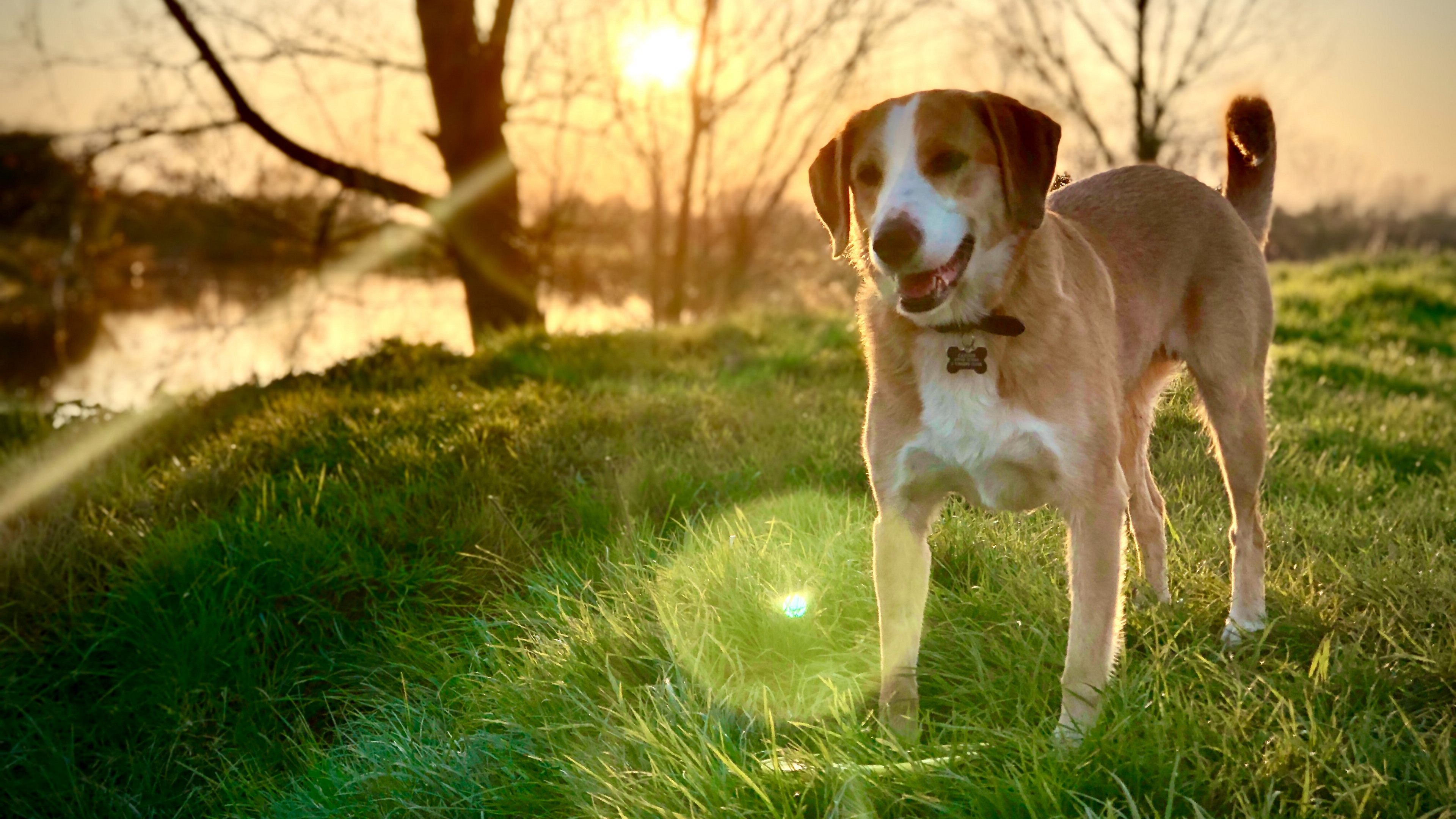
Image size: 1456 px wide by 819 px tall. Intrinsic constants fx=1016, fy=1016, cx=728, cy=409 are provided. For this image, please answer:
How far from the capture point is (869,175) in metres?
2.81

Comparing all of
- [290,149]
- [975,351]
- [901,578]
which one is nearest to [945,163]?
[975,351]

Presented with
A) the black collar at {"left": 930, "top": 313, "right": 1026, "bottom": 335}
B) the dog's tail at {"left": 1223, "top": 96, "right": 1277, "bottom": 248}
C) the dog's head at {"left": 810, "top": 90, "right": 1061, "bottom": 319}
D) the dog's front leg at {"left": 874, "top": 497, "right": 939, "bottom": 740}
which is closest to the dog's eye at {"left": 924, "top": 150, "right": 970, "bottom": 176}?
the dog's head at {"left": 810, "top": 90, "right": 1061, "bottom": 319}

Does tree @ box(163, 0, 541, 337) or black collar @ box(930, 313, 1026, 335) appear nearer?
black collar @ box(930, 313, 1026, 335)

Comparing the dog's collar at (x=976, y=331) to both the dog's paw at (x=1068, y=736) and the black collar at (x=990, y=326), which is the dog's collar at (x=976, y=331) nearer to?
the black collar at (x=990, y=326)

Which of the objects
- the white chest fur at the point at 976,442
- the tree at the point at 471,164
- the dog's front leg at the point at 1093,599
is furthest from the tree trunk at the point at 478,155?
the dog's front leg at the point at 1093,599

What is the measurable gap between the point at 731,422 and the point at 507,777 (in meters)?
3.20

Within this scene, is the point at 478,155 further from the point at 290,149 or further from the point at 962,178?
the point at 962,178

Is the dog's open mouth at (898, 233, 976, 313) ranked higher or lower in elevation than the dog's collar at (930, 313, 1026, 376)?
higher

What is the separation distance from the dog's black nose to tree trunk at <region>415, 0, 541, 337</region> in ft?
23.7

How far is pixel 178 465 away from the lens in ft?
18.5

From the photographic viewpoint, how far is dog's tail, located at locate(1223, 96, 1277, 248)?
3977 millimetres

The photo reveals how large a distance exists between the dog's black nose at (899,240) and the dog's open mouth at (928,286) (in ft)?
0.31

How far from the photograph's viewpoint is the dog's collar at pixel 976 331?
103 inches

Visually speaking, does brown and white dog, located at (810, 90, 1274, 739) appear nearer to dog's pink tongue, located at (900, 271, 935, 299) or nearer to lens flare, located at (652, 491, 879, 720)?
dog's pink tongue, located at (900, 271, 935, 299)
